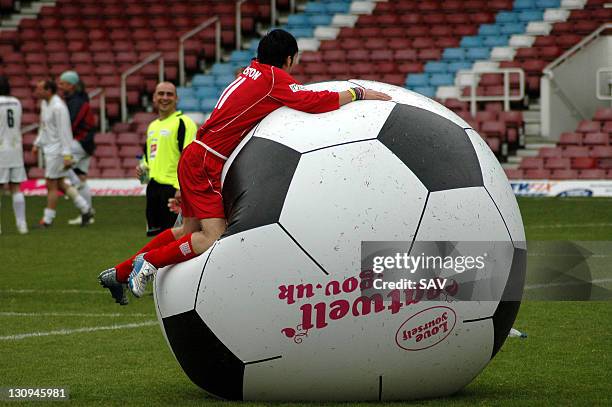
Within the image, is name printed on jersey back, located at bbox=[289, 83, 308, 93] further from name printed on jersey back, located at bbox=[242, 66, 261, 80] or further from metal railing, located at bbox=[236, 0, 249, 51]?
metal railing, located at bbox=[236, 0, 249, 51]

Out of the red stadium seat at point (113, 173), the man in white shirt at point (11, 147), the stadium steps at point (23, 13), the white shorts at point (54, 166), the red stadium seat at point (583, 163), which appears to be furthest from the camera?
the stadium steps at point (23, 13)

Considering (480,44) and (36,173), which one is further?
(480,44)

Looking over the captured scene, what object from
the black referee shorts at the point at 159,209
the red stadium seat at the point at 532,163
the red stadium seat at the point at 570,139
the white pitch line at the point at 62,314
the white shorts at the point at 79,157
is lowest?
the red stadium seat at the point at 532,163

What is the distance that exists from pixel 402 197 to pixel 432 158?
318mm

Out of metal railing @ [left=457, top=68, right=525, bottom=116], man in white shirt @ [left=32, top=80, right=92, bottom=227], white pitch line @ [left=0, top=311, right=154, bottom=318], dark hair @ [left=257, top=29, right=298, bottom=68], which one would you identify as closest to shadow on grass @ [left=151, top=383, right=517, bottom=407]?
dark hair @ [left=257, top=29, right=298, bottom=68]

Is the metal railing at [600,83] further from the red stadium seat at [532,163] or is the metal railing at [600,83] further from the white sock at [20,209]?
the white sock at [20,209]

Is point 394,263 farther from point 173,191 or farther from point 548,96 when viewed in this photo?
point 548,96

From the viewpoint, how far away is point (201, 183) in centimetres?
610

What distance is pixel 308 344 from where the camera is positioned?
18.7 feet

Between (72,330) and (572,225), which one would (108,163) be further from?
(72,330)

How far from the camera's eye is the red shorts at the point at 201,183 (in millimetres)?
6020

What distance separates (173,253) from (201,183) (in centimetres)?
36

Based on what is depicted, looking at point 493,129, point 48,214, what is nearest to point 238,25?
point 493,129

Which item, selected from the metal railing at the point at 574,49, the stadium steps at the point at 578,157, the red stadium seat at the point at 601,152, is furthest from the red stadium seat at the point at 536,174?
the metal railing at the point at 574,49
